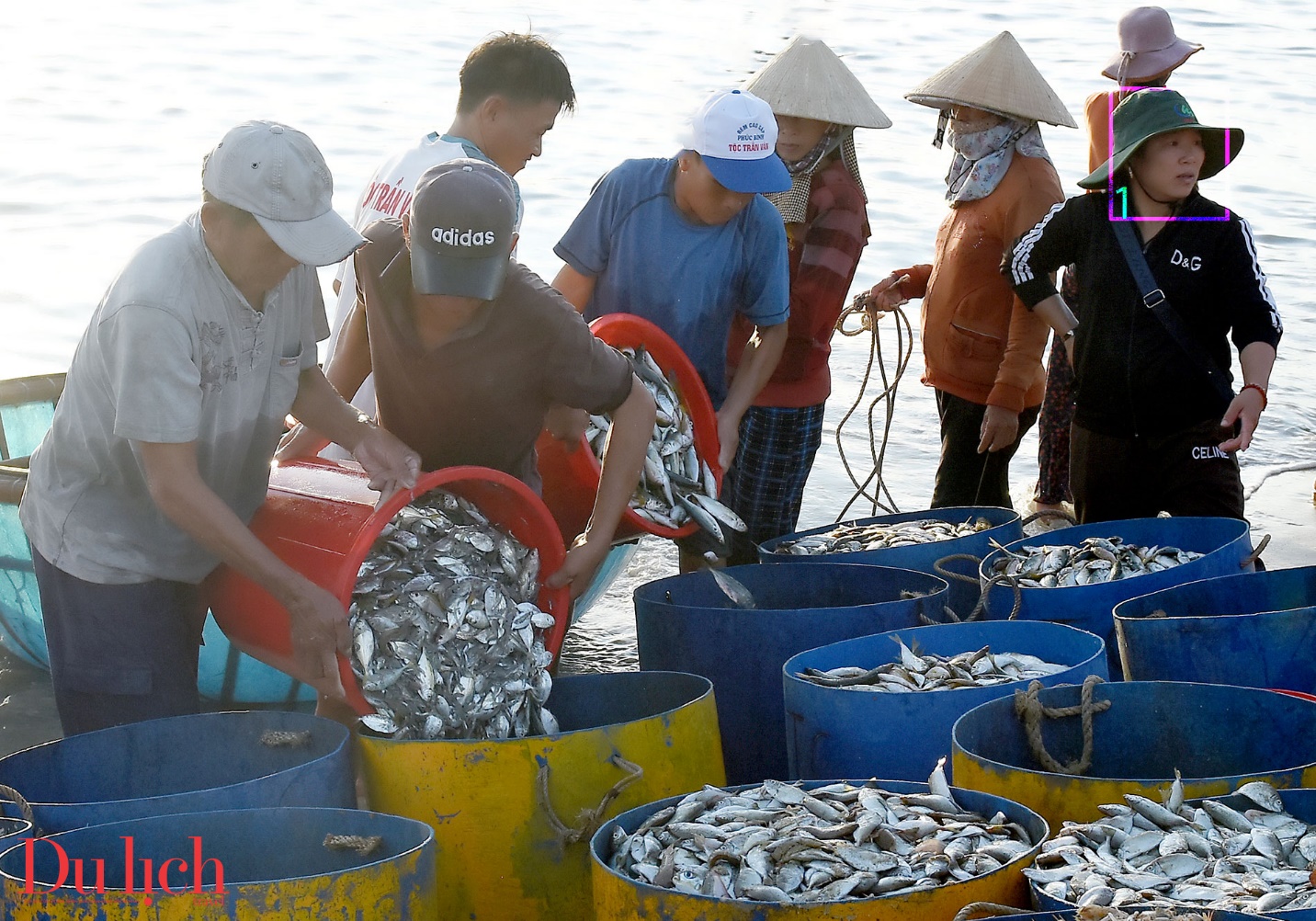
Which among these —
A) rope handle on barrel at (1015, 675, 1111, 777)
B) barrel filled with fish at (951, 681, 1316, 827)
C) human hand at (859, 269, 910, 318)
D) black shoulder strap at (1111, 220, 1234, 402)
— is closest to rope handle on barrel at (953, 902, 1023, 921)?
barrel filled with fish at (951, 681, 1316, 827)

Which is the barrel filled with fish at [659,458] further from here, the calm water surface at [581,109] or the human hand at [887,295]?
the human hand at [887,295]

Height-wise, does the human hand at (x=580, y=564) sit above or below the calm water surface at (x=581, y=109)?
below

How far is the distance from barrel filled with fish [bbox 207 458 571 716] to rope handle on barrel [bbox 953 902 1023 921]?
1.19 metres

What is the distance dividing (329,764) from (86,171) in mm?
13152

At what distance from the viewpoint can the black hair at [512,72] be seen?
3.47 meters

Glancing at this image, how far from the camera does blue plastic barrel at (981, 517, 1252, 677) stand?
3.07m

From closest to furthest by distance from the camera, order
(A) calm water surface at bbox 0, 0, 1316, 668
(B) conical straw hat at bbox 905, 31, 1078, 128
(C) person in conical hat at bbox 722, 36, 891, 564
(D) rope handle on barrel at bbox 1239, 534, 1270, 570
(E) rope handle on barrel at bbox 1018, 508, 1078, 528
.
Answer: (D) rope handle on barrel at bbox 1239, 534, 1270, 570
(E) rope handle on barrel at bbox 1018, 508, 1078, 528
(C) person in conical hat at bbox 722, 36, 891, 564
(B) conical straw hat at bbox 905, 31, 1078, 128
(A) calm water surface at bbox 0, 0, 1316, 668

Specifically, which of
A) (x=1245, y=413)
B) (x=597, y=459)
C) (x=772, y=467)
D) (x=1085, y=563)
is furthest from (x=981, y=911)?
(x=772, y=467)

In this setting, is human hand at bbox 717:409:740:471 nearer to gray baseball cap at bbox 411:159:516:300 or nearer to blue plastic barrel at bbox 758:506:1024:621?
blue plastic barrel at bbox 758:506:1024:621

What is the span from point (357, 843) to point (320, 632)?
52 centimetres

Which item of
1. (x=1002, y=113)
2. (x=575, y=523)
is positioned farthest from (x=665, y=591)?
(x=1002, y=113)

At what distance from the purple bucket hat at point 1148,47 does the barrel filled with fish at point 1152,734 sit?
→ 2.97 m

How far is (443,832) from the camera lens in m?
2.42

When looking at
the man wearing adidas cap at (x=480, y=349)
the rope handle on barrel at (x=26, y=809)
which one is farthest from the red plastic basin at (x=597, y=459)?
the rope handle on barrel at (x=26, y=809)
